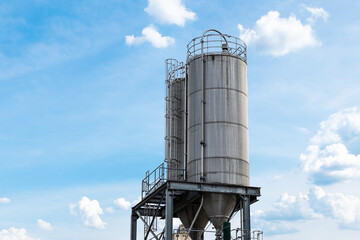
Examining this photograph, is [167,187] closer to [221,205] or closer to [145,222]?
[221,205]

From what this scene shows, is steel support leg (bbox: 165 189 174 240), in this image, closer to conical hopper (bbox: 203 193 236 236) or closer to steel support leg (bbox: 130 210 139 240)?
conical hopper (bbox: 203 193 236 236)

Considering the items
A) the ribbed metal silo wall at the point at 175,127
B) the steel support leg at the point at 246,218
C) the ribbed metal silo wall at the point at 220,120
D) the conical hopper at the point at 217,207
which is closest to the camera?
the steel support leg at the point at 246,218

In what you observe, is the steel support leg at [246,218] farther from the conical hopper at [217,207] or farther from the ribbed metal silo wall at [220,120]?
the ribbed metal silo wall at [220,120]

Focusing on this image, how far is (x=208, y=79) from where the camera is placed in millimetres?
33594

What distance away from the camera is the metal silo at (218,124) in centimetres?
3180

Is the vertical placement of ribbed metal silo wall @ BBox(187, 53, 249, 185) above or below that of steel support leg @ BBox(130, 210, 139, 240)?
above

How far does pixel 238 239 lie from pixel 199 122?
7.53 m

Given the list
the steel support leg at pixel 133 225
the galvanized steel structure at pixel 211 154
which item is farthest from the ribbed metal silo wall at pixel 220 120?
the steel support leg at pixel 133 225

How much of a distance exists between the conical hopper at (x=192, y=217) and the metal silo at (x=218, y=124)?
122 inches

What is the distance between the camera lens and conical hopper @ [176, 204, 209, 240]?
114 ft

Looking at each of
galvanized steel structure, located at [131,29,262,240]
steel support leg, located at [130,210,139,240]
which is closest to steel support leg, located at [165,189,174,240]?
galvanized steel structure, located at [131,29,262,240]

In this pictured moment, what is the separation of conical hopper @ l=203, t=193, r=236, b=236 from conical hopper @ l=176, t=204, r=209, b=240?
8.89 ft

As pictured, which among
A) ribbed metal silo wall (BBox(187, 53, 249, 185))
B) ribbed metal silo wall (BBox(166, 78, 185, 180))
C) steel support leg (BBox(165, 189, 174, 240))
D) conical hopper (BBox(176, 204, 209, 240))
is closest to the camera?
steel support leg (BBox(165, 189, 174, 240))

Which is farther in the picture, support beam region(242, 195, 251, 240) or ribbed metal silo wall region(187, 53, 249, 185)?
ribbed metal silo wall region(187, 53, 249, 185)
